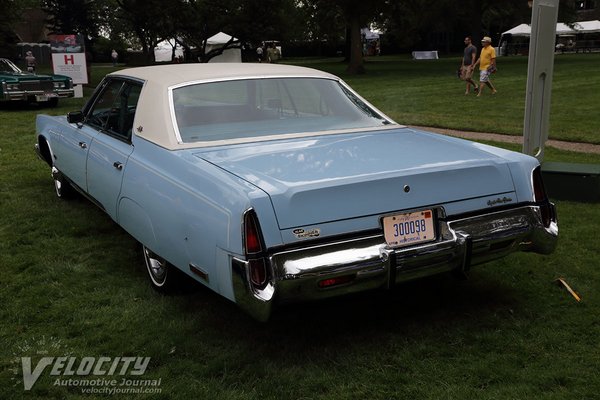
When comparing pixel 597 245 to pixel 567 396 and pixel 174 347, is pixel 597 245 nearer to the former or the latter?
pixel 567 396

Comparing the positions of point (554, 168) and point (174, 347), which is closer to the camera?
point (174, 347)

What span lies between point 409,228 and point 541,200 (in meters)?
0.97

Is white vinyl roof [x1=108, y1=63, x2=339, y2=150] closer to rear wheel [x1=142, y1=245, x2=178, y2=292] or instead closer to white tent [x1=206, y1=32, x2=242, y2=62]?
rear wheel [x1=142, y1=245, x2=178, y2=292]

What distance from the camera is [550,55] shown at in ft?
20.7

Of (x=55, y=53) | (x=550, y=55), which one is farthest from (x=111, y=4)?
(x=550, y=55)

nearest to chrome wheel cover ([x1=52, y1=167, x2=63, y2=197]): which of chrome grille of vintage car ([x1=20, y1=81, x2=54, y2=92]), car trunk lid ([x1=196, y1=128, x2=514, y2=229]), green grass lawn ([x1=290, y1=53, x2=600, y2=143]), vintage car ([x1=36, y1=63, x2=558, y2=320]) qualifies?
vintage car ([x1=36, y1=63, x2=558, y2=320])

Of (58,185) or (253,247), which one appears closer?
(253,247)

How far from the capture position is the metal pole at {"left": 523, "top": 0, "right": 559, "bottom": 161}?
622 centimetres

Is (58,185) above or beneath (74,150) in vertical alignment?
beneath

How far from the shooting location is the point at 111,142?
477 centimetres

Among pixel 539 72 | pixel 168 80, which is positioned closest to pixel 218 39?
pixel 539 72

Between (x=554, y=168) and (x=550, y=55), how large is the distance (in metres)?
1.12

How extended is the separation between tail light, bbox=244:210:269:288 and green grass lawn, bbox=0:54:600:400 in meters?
0.59

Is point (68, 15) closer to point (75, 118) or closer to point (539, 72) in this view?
point (75, 118)
